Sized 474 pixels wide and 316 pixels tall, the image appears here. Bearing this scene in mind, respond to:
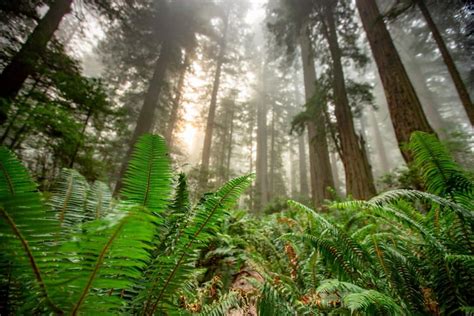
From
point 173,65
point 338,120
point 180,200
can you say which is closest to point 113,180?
point 173,65

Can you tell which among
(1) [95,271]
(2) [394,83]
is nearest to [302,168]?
(2) [394,83]

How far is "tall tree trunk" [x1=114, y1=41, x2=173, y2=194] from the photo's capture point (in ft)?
29.5

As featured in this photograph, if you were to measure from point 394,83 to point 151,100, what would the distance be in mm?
8607

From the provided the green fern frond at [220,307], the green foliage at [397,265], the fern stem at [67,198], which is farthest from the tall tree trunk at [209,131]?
the green fern frond at [220,307]

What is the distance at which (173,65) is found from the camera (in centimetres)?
1174

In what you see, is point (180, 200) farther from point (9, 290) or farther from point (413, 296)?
point (413, 296)

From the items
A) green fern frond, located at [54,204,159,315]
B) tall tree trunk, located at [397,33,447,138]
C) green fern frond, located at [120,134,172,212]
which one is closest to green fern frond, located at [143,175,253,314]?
green fern frond, located at [120,134,172,212]

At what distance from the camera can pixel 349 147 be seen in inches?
217

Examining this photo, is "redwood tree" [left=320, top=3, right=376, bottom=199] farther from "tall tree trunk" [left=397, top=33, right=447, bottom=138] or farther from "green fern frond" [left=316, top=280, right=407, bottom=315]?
"tall tree trunk" [left=397, top=33, right=447, bottom=138]

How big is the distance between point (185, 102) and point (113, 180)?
7.57 metres

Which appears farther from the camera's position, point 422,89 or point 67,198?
point 422,89

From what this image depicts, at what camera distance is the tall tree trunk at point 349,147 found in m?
4.96

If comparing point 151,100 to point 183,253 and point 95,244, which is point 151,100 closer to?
point 183,253

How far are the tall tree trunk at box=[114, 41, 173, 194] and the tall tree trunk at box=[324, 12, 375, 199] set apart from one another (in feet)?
23.0
